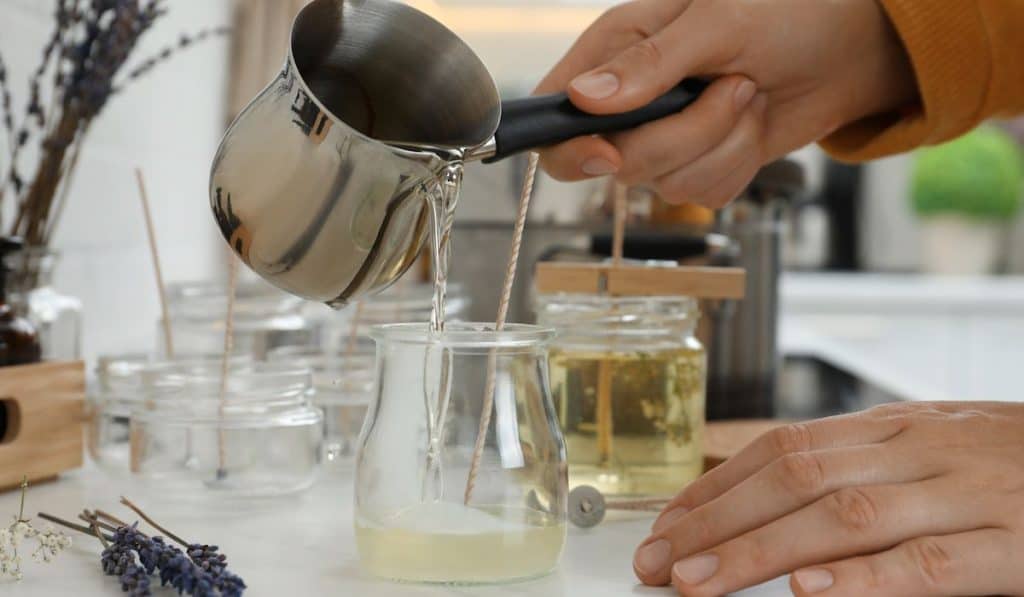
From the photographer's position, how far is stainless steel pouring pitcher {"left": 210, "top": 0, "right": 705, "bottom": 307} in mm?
691

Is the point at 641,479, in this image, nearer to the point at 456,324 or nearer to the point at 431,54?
the point at 456,324

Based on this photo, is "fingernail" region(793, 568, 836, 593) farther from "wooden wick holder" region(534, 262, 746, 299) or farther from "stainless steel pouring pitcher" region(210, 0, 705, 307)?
"wooden wick holder" region(534, 262, 746, 299)

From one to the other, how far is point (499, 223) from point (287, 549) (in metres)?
1.01

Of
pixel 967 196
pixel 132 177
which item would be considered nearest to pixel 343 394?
pixel 132 177

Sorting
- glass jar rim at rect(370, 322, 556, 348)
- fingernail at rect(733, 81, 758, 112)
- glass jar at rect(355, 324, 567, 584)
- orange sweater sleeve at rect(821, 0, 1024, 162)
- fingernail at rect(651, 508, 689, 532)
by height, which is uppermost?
orange sweater sleeve at rect(821, 0, 1024, 162)

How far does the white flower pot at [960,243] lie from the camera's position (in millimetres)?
4207

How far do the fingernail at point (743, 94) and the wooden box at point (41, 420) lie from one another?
0.55m

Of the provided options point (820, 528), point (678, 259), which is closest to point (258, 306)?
point (678, 259)

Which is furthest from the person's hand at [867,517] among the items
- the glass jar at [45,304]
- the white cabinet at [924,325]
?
the white cabinet at [924,325]

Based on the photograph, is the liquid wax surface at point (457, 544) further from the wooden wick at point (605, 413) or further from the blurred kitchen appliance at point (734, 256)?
the blurred kitchen appliance at point (734, 256)

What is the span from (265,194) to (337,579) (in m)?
0.21

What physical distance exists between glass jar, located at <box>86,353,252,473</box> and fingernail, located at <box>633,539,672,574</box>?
0.41m

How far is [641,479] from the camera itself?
929 millimetres

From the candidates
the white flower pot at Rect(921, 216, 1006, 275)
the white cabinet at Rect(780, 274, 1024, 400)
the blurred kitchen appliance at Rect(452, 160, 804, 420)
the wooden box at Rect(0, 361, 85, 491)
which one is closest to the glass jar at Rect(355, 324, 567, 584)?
the wooden box at Rect(0, 361, 85, 491)
